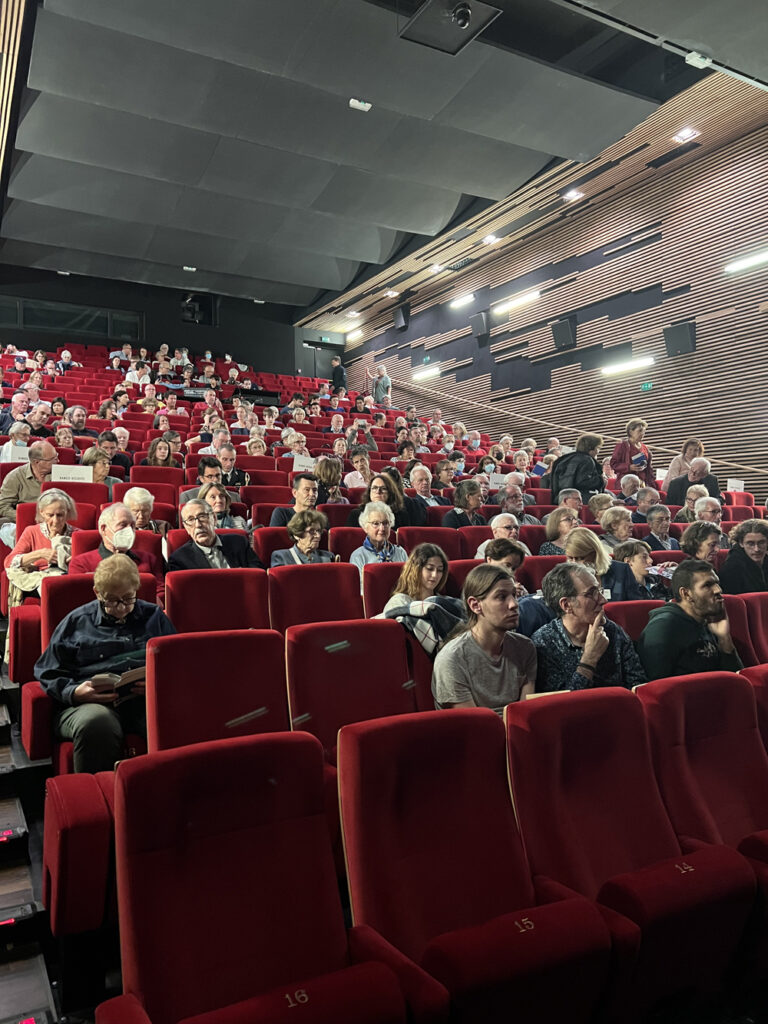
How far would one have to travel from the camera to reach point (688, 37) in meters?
2.75

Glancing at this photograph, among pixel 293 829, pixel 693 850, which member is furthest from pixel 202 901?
pixel 693 850

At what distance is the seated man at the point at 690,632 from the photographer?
3.99 feet

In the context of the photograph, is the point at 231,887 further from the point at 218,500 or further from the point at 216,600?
the point at 218,500

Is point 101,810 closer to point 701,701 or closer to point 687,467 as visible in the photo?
point 701,701

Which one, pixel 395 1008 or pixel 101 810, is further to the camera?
pixel 101 810

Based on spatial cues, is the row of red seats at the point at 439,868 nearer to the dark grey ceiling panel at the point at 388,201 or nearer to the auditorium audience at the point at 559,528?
the auditorium audience at the point at 559,528

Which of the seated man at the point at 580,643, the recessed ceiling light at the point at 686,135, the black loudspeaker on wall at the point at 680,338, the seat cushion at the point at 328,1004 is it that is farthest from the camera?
the black loudspeaker on wall at the point at 680,338

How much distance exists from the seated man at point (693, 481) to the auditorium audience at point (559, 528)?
1.26 metres

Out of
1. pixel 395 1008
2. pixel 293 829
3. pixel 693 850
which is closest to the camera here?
pixel 395 1008

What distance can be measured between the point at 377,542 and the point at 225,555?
383mm

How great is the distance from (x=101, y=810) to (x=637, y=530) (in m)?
2.00

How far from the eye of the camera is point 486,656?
1067 mm

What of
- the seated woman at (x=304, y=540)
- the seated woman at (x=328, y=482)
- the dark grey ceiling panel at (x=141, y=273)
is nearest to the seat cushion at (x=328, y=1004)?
the seated woman at (x=304, y=540)

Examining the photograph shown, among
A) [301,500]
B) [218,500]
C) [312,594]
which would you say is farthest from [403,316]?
[312,594]
